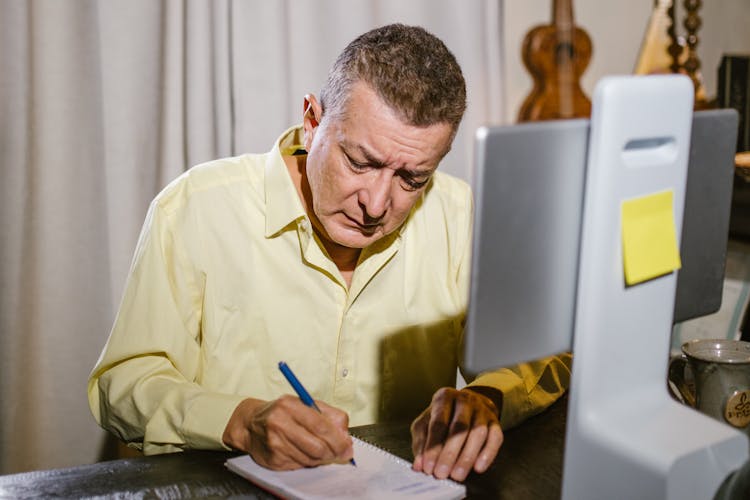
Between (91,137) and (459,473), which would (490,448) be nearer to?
(459,473)

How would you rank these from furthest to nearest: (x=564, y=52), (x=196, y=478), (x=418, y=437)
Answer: (x=564, y=52) → (x=418, y=437) → (x=196, y=478)

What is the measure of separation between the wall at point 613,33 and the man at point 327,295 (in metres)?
1.18

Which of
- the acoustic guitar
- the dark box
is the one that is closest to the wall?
the acoustic guitar

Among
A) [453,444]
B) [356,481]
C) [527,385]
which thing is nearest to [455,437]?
[453,444]

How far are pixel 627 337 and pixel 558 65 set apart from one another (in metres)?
1.86

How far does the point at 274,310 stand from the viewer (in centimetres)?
152

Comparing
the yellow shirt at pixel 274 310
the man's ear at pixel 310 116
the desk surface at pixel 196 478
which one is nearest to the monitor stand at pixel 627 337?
the desk surface at pixel 196 478

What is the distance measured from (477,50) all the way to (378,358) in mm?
1323

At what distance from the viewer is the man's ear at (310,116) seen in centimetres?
144

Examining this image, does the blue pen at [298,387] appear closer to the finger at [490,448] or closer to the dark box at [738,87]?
the finger at [490,448]

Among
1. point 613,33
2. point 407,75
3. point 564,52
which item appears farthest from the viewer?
point 613,33

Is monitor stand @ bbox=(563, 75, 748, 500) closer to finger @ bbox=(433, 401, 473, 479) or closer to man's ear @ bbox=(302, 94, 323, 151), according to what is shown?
finger @ bbox=(433, 401, 473, 479)

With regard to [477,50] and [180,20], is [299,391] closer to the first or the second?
[180,20]

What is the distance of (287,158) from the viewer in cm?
160
